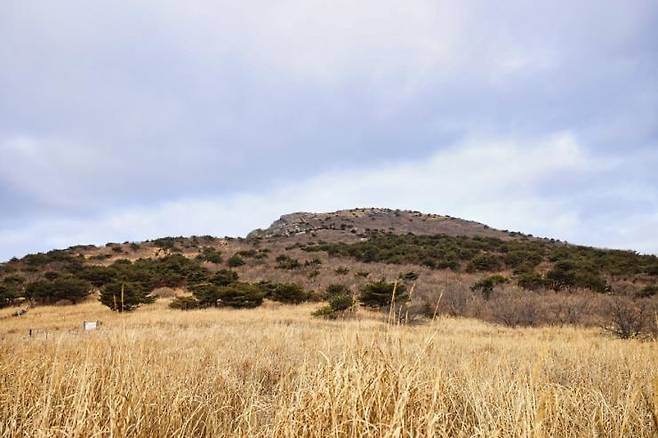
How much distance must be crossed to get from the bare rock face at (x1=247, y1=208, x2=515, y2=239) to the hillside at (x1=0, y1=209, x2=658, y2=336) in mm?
12511

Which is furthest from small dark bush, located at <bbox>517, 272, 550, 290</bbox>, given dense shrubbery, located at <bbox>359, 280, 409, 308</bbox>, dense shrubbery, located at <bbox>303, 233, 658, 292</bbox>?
dense shrubbery, located at <bbox>359, 280, 409, 308</bbox>

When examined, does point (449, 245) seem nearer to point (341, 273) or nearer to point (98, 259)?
point (341, 273)

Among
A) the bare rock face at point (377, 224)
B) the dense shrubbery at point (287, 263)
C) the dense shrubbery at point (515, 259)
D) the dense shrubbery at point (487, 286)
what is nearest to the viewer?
the dense shrubbery at point (487, 286)

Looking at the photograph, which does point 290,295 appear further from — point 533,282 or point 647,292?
point 647,292

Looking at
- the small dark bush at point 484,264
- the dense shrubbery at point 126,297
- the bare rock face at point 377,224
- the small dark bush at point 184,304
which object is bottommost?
the small dark bush at point 184,304

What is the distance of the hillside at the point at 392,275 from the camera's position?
17.5 metres

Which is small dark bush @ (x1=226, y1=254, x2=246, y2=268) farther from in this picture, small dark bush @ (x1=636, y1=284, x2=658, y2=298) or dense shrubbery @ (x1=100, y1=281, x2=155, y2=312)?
small dark bush @ (x1=636, y1=284, x2=658, y2=298)

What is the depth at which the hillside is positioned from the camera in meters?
17.5

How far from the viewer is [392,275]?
2650 centimetres

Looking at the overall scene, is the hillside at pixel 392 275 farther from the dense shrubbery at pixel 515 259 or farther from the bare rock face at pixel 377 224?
the bare rock face at pixel 377 224

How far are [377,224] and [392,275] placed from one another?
38535 mm

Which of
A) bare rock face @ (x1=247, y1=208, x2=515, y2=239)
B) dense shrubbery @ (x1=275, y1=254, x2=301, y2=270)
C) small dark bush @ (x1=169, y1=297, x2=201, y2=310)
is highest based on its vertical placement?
bare rock face @ (x1=247, y1=208, x2=515, y2=239)

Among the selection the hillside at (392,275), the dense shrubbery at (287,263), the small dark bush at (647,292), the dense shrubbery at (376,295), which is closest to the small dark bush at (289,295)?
the hillside at (392,275)

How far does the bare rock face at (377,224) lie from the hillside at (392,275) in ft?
41.0
